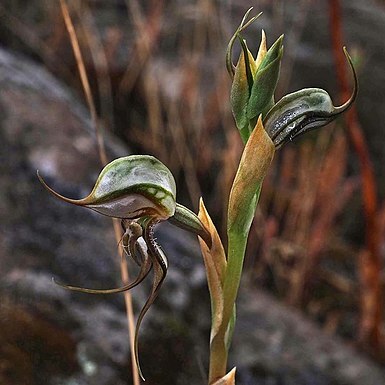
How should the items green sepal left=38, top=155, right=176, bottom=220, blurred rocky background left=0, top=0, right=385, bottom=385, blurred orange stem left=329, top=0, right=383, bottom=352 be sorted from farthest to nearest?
blurred orange stem left=329, top=0, right=383, bottom=352, blurred rocky background left=0, top=0, right=385, bottom=385, green sepal left=38, top=155, right=176, bottom=220

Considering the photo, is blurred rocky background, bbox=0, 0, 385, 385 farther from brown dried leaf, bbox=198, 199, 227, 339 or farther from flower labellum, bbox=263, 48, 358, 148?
flower labellum, bbox=263, 48, 358, 148

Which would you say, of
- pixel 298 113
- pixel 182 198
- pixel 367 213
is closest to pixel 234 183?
pixel 298 113

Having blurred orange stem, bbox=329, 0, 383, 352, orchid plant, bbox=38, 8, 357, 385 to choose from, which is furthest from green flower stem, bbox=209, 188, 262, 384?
blurred orange stem, bbox=329, 0, 383, 352

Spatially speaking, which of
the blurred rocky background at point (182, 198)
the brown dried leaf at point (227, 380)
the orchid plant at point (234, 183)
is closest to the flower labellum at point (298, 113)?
the orchid plant at point (234, 183)

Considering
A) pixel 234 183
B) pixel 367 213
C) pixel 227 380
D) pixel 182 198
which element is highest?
pixel 234 183

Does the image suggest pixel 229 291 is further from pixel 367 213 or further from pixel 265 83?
pixel 367 213

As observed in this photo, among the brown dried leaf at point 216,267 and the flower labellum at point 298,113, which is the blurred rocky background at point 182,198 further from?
the flower labellum at point 298,113

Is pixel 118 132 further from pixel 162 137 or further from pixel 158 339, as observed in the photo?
pixel 158 339
